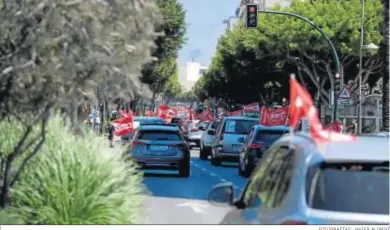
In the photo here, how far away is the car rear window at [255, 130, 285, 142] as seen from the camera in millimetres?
27203

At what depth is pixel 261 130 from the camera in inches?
1080

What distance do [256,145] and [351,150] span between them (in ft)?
67.3

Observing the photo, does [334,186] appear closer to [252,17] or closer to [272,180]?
[272,180]

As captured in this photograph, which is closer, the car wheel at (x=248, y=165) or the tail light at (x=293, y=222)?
the tail light at (x=293, y=222)

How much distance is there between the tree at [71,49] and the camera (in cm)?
1041

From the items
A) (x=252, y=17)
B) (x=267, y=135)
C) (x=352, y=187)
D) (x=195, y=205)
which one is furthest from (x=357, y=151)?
(x=252, y=17)

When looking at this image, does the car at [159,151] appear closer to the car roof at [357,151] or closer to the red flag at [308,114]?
the red flag at [308,114]

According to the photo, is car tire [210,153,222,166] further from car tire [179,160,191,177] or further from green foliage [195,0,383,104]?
green foliage [195,0,383,104]

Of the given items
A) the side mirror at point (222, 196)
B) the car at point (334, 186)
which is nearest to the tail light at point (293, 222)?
the car at point (334, 186)

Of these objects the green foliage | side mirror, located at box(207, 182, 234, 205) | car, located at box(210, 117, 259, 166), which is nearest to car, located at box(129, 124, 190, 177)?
car, located at box(210, 117, 259, 166)

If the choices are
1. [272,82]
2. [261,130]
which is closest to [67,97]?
[261,130]

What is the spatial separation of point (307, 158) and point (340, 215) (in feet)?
1.46

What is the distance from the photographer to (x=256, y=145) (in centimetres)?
2680

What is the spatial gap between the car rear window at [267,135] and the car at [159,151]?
7.05 feet
